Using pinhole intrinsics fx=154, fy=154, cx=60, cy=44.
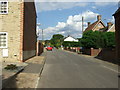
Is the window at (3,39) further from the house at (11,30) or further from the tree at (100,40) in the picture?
the tree at (100,40)

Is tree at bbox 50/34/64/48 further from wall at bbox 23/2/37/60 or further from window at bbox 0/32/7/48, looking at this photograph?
window at bbox 0/32/7/48

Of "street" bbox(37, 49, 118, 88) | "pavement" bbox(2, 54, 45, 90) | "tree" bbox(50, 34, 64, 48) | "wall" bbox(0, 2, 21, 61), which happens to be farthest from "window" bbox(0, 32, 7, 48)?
"tree" bbox(50, 34, 64, 48)

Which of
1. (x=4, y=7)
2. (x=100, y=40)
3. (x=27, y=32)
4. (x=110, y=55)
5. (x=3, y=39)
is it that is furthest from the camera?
(x=100, y=40)

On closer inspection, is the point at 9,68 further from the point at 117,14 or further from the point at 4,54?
the point at 117,14

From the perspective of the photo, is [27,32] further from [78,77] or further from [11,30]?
[78,77]

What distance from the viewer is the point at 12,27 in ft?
49.3

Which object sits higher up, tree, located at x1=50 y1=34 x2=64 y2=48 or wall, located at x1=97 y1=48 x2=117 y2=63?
tree, located at x1=50 y1=34 x2=64 y2=48

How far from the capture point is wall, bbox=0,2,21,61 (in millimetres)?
14781

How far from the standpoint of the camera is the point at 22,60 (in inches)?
586

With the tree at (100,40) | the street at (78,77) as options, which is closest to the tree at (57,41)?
the tree at (100,40)

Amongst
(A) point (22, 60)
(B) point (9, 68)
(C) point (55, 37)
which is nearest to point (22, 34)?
(A) point (22, 60)

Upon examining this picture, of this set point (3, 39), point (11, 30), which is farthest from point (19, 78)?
point (11, 30)

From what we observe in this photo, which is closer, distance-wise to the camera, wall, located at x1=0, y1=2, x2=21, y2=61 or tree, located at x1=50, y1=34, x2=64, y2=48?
wall, located at x1=0, y1=2, x2=21, y2=61

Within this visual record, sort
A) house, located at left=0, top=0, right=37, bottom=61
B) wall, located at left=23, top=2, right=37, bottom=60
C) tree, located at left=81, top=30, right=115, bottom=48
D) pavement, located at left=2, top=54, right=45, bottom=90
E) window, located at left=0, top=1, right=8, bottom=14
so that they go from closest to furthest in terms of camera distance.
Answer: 1. pavement, located at left=2, top=54, right=45, bottom=90
2. house, located at left=0, top=0, right=37, bottom=61
3. window, located at left=0, top=1, right=8, bottom=14
4. wall, located at left=23, top=2, right=37, bottom=60
5. tree, located at left=81, top=30, right=115, bottom=48
